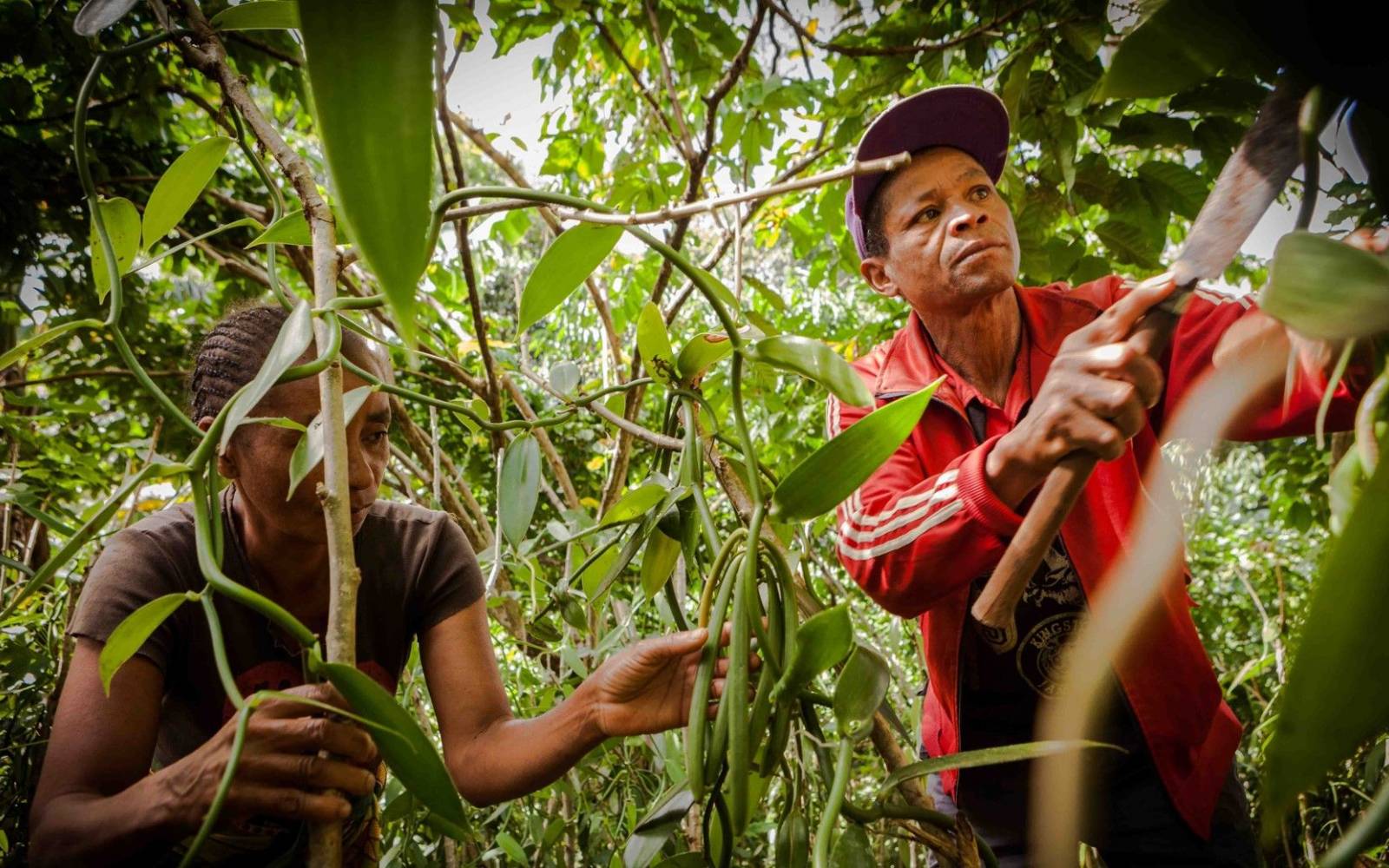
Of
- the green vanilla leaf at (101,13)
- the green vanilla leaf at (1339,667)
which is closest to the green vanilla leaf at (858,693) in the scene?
the green vanilla leaf at (1339,667)

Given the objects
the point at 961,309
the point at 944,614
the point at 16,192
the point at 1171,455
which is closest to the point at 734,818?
the point at 1171,455

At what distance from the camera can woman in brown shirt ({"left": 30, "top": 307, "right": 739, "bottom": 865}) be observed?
472 mm

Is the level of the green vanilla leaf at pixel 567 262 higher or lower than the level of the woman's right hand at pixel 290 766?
higher

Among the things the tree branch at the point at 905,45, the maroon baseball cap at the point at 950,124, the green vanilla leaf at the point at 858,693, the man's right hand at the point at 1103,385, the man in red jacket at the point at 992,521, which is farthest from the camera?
the maroon baseball cap at the point at 950,124

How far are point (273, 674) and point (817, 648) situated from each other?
64 centimetres

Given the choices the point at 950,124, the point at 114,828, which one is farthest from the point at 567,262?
the point at 950,124

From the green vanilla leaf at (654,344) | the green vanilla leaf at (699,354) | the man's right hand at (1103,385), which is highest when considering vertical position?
the green vanilla leaf at (654,344)

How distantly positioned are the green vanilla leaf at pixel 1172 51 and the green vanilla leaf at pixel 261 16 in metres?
0.39

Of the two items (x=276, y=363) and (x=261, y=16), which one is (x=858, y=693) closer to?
(x=276, y=363)

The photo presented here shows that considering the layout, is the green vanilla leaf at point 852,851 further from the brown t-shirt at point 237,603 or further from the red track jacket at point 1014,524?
the brown t-shirt at point 237,603

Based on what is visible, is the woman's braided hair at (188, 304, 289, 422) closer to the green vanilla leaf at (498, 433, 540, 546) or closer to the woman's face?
the woman's face

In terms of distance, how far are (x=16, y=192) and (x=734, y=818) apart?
5.66 feet

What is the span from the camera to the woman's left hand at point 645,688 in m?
0.49

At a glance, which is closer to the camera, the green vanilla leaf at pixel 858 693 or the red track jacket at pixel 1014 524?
the green vanilla leaf at pixel 858 693
